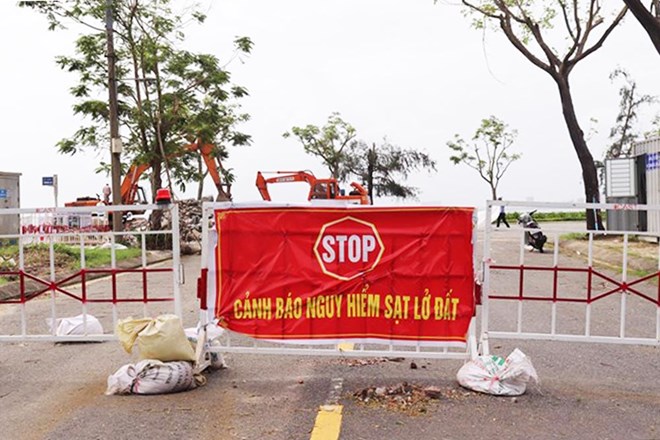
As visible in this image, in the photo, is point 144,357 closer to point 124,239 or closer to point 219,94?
point 124,239

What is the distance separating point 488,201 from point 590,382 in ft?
5.88

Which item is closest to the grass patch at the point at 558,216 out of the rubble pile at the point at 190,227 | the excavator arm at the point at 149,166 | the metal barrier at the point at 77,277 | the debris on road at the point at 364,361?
the excavator arm at the point at 149,166

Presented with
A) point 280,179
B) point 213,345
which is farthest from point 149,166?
point 213,345

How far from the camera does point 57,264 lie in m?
15.7

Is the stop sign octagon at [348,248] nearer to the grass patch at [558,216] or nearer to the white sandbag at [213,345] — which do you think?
the white sandbag at [213,345]

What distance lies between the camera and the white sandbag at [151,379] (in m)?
5.55

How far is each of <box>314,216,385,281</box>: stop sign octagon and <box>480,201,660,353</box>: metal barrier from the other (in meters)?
1.00

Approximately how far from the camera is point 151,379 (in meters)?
5.55

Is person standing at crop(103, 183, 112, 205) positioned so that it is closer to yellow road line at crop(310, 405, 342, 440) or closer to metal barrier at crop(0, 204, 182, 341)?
metal barrier at crop(0, 204, 182, 341)

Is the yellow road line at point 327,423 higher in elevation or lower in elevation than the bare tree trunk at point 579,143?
lower

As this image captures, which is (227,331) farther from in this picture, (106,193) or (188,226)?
(106,193)

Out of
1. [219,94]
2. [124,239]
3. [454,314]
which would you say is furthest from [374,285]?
[219,94]

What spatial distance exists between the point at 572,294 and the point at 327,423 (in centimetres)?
816

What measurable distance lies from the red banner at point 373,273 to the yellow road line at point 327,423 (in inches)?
38.3
